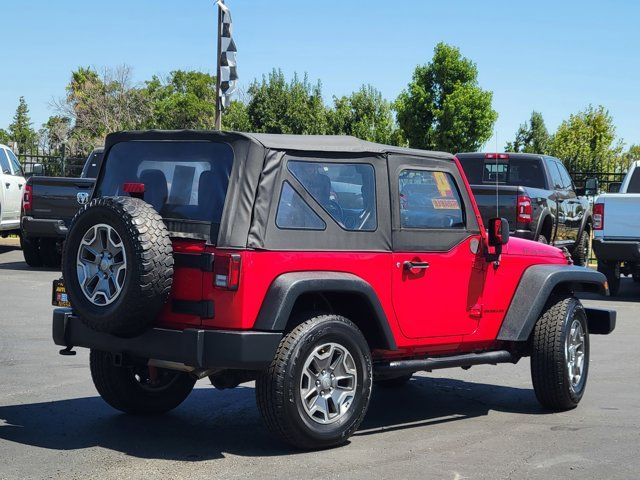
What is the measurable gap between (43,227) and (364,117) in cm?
4447

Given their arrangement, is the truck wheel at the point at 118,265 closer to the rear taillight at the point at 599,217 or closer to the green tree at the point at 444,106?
the rear taillight at the point at 599,217

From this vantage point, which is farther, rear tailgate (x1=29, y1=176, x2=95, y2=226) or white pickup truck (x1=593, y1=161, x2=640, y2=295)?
rear tailgate (x1=29, y1=176, x2=95, y2=226)

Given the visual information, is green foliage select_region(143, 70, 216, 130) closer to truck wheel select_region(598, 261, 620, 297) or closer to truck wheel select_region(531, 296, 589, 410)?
truck wheel select_region(598, 261, 620, 297)

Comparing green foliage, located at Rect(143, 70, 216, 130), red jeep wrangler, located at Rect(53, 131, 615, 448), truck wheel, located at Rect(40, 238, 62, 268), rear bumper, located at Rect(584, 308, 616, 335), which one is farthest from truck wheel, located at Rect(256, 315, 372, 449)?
green foliage, located at Rect(143, 70, 216, 130)

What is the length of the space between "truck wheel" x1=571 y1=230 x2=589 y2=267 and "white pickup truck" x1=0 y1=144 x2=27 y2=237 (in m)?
10.9

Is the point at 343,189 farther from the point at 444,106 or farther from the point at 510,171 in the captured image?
the point at 444,106

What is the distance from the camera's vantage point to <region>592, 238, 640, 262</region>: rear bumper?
15.6m

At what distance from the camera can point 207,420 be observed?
713cm

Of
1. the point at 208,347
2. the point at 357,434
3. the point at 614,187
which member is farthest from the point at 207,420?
the point at 614,187

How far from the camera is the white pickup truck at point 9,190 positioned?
2052 centimetres

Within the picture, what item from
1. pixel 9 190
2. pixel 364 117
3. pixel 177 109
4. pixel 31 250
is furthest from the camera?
pixel 177 109

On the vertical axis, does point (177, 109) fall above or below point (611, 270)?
above

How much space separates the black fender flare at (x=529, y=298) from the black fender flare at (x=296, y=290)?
4.68ft

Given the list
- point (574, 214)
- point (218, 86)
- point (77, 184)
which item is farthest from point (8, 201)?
point (574, 214)
